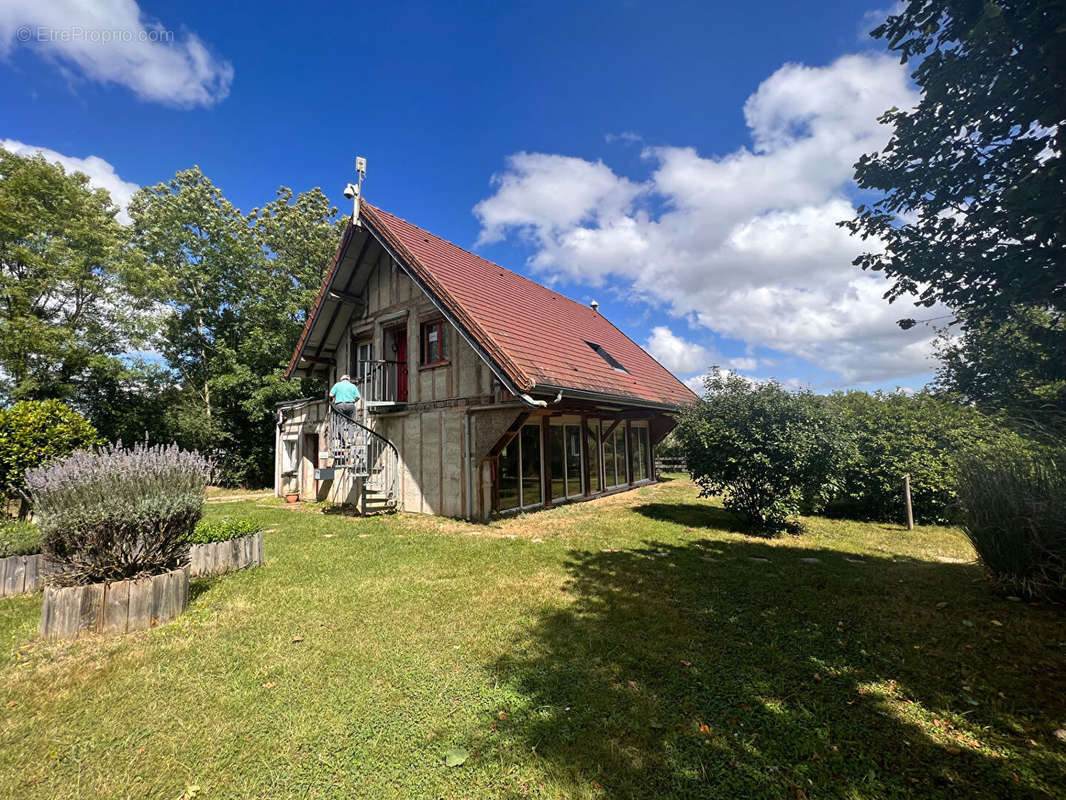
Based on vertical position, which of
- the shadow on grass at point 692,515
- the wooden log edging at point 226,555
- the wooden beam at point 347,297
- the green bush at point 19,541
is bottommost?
the shadow on grass at point 692,515

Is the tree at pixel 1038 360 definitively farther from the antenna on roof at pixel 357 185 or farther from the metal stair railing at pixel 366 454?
the antenna on roof at pixel 357 185

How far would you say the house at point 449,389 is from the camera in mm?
9773

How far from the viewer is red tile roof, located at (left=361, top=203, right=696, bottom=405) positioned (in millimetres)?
9430

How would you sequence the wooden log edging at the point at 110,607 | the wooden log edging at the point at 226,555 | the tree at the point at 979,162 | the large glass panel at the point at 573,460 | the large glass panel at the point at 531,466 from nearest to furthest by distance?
1. the tree at the point at 979,162
2. the wooden log edging at the point at 110,607
3. the wooden log edging at the point at 226,555
4. the large glass panel at the point at 531,466
5. the large glass panel at the point at 573,460

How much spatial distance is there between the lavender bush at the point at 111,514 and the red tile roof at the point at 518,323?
5607 mm

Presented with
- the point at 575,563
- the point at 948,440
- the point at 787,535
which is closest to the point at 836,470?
the point at 787,535

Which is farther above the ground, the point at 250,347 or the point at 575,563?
the point at 250,347

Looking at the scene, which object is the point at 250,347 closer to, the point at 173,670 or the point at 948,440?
the point at 173,670

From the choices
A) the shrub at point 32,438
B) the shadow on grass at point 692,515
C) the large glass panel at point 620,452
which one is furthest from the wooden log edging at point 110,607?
the large glass panel at point 620,452

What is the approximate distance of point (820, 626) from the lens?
434 cm

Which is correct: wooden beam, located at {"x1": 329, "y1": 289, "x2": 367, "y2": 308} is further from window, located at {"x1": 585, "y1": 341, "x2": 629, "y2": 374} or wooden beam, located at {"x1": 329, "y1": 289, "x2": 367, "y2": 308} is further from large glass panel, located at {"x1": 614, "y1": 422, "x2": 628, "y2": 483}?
large glass panel, located at {"x1": 614, "y1": 422, "x2": 628, "y2": 483}

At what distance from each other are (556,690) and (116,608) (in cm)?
466

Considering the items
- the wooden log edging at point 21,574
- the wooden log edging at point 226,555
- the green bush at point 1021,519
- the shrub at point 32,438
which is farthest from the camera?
the shrub at point 32,438

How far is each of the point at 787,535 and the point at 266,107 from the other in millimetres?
16018
